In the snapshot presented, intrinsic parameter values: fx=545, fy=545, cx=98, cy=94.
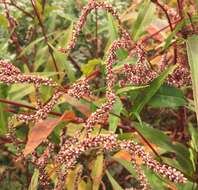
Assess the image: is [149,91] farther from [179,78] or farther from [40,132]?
[40,132]

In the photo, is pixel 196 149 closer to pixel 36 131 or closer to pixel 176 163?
pixel 176 163

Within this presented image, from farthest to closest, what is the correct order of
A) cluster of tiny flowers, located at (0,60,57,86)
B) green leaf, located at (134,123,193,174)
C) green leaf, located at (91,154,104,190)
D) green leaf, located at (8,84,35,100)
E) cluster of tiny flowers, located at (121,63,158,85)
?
green leaf, located at (8,84,35,100) → green leaf, located at (91,154,104,190) → green leaf, located at (134,123,193,174) → cluster of tiny flowers, located at (121,63,158,85) → cluster of tiny flowers, located at (0,60,57,86)

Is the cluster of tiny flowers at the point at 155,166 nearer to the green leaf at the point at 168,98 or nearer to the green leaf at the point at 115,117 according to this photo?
the green leaf at the point at 115,117

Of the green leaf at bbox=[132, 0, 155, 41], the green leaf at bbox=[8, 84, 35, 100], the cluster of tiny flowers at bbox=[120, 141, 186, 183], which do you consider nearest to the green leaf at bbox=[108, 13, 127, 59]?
the green leaf at bbox=[132, 0, 155, 41]

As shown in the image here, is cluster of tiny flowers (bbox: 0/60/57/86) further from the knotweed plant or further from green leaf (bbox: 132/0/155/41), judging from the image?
green leaf (bbox: 132/0/155/41)

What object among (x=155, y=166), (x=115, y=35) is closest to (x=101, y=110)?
(x=155, y=166)

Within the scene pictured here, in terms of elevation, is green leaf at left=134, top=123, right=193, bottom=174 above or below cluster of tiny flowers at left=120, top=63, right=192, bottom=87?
below

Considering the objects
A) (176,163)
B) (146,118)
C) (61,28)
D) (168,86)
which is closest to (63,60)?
(168,86)
